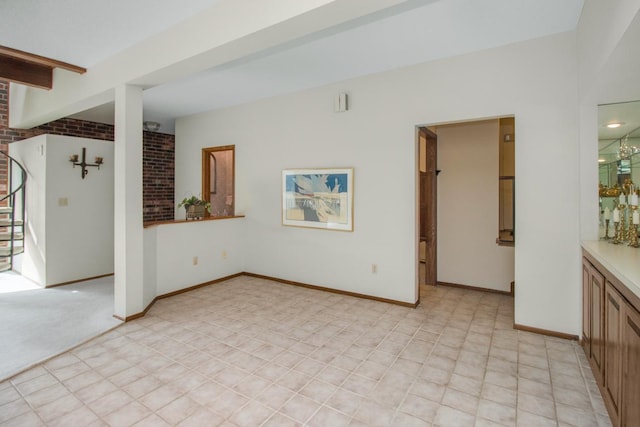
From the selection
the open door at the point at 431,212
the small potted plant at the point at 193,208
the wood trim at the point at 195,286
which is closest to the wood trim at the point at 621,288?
the open door at the point at 431,212

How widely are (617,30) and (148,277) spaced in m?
4.52

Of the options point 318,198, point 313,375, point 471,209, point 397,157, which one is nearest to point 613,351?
point 313,375

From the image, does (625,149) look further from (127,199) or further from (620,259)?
(127,199)

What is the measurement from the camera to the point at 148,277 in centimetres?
399

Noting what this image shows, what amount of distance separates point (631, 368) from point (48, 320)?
15.2 feet

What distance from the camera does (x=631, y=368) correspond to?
1.58 metres

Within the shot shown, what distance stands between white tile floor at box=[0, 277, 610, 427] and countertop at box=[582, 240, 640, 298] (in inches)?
35.1

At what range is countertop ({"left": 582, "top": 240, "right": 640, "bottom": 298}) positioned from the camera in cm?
163

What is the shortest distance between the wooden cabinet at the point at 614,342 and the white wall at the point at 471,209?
6.38 feet

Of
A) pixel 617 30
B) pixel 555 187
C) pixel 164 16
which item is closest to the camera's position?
pixel 617 30

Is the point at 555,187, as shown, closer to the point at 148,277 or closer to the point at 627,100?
the point at 627,100

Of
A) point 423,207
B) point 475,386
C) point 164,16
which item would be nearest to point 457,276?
point 423,207

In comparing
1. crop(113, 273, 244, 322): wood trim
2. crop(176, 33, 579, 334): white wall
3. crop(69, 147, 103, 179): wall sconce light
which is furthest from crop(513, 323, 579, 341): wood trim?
crop(69, 147, 103, 179): wall sconce light

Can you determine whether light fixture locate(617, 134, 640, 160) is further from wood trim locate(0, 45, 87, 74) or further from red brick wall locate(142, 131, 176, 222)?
red brick wall locate(142, 131, 176, 222)
